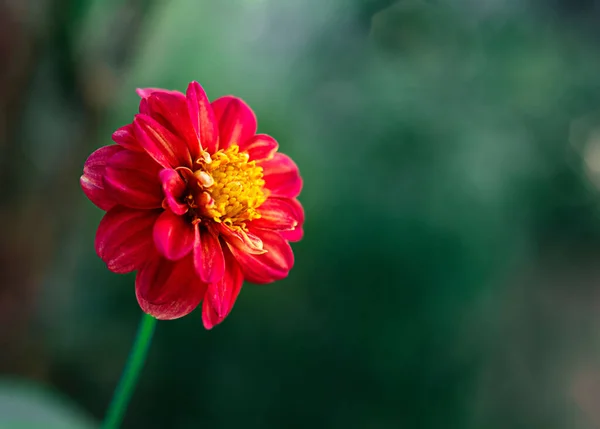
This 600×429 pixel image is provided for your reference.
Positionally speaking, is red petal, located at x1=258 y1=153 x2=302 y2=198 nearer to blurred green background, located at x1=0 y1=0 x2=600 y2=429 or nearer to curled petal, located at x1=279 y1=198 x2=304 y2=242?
curled petal, located at x1=279 y1=198 x2=304 y2=242

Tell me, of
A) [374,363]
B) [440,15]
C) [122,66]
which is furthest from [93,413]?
[440,15]

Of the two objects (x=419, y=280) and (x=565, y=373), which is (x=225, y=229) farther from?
(x=565, y=373)

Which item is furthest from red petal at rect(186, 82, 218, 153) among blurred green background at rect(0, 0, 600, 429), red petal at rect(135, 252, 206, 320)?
blurred green background at rect(0, 0, 600, 429)

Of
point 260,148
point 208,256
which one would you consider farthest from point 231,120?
point 208,256

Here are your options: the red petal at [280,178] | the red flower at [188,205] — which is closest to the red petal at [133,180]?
the red flower at [188,205]

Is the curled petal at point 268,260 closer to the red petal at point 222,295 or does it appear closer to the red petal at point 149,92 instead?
the red petal at point 222,295

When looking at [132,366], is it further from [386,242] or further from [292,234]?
[386,242]
